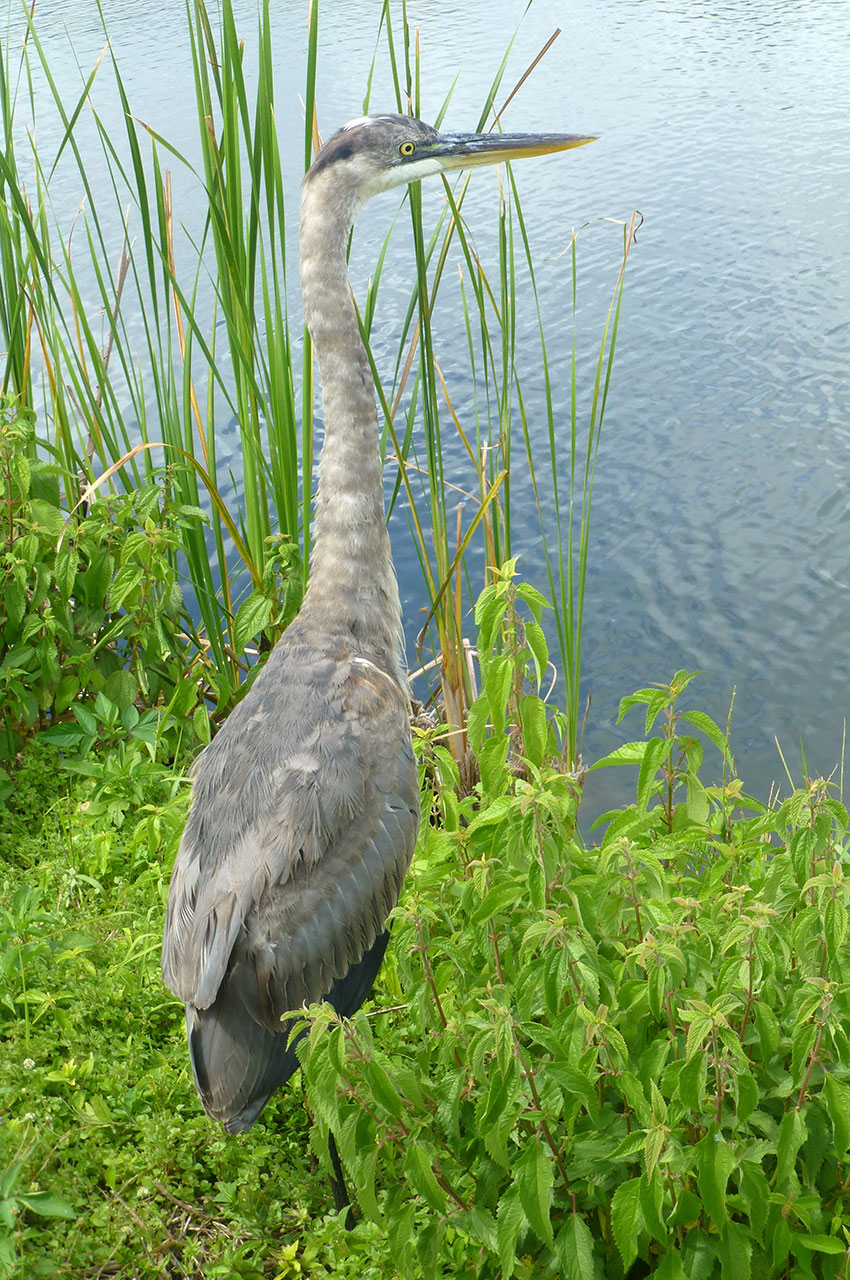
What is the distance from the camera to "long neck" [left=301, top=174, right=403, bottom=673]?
9.41ft

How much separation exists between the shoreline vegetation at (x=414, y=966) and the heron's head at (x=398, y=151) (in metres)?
0.25

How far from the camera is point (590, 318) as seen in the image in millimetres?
7645

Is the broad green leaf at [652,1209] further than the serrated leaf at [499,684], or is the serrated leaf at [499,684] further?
the serrated leaf at [499,684]

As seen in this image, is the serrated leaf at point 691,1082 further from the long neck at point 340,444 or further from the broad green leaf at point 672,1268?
the long neck at point 340,444

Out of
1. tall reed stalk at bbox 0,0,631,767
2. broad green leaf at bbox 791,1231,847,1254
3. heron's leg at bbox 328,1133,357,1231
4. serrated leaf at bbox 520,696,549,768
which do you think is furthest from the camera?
tall reed stalk at bbox 0,0,631,767

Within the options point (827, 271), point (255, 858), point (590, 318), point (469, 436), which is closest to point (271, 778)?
point (255, 858)

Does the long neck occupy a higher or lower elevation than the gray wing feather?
higher

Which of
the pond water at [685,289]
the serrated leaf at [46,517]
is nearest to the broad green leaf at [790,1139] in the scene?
the serrated leaf at [46,517]

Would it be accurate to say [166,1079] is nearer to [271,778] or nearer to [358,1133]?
[271,778]

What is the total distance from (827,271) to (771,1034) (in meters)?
7.37

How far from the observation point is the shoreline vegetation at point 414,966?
175 cm

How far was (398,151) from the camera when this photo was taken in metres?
2.92

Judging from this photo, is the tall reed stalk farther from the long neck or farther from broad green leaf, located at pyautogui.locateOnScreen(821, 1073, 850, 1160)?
broad green leaf, located at pyautogui.locateOnScreen(821, 1073, 850, 1160)

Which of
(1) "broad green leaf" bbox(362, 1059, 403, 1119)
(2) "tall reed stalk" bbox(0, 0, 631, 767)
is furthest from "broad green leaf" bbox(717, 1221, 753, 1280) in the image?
(2) "tall reed stalk" bbox(0, 0, 631, 767)
